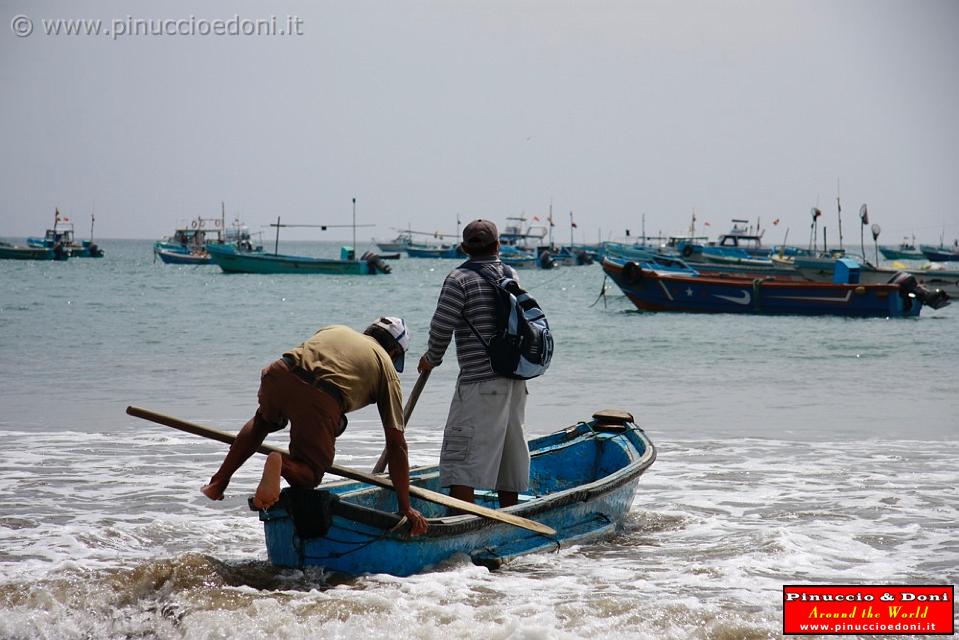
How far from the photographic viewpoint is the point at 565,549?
6891 mm

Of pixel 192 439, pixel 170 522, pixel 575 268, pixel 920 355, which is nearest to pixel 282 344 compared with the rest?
pixel 192 439

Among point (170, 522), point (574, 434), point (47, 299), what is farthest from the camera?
point (47, 299)

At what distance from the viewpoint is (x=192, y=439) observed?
38.3 feet

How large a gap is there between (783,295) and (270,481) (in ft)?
91.4

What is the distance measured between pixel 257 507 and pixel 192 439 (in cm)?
644

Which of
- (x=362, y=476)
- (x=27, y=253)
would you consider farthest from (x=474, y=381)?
(x=27, y=253)

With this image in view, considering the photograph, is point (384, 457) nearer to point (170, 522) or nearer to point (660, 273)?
point (170, 522)

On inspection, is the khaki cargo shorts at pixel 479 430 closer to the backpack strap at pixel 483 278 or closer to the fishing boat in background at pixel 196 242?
the backpack strap at pixel 483 278

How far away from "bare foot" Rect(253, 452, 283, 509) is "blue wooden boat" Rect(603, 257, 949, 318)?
90.4 feet

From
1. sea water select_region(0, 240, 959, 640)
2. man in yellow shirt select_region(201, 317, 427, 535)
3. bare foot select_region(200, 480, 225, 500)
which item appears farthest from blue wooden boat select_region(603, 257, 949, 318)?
bare foot select_region(200, 480, 225, 500)

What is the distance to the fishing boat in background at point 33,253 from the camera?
89.6m

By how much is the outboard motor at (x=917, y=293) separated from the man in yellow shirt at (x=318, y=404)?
28258mm

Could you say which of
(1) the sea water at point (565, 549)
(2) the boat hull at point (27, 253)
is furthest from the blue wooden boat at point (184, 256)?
(1) the sea water at point (565, 549)

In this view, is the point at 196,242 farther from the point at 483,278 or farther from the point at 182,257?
the point at 483,278
